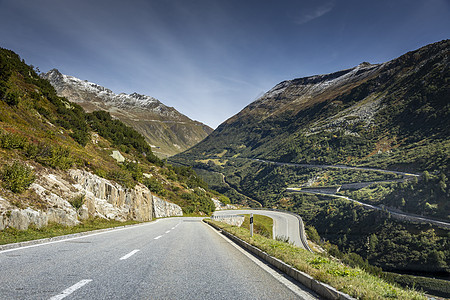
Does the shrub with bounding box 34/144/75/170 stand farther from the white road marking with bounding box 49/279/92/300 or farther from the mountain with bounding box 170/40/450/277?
the mountain with bounding box 170/40/450/277

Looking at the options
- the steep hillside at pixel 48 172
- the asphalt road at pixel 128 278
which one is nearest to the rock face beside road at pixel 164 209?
the steep hillside at pixel 48 172

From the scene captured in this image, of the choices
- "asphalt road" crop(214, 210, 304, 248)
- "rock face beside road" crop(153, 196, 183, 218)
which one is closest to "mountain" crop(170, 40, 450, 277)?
"asphalt road" crop(214, 210, 304, 248)

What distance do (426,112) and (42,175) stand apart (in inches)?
6144

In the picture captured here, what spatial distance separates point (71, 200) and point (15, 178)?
15.1ft

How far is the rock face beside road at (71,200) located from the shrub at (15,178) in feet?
2.81

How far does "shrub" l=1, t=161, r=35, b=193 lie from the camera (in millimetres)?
11011

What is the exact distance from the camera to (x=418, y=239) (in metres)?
47.3

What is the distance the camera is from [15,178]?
11.4 m

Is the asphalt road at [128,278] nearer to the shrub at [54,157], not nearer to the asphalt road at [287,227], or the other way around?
the shrub at [54,157]

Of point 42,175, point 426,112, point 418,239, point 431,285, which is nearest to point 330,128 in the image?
point 426,112

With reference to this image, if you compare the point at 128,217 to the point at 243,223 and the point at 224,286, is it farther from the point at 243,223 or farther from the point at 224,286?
the point at 243,223

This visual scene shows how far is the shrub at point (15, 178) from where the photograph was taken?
11.0 meters

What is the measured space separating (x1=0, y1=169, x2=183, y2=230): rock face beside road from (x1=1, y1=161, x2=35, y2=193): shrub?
0.86 meters

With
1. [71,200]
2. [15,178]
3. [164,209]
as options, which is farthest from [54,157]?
[164,209]
